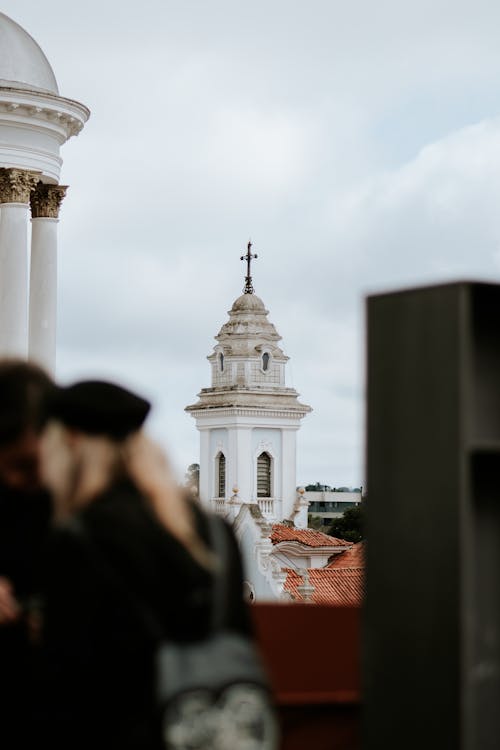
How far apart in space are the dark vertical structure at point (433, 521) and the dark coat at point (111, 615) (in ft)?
2.40

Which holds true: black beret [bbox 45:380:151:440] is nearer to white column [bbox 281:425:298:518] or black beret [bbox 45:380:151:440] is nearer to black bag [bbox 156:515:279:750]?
black bag [bbox 156:515:279:750]

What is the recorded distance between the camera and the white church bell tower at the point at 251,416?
94.4 metres

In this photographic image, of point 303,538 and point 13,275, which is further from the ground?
point 13,275

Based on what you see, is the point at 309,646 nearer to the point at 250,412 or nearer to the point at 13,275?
the point at 13,275

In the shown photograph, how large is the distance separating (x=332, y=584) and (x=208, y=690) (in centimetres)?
6808

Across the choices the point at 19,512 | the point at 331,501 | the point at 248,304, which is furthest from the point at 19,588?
the point at 331,501

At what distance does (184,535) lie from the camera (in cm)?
434

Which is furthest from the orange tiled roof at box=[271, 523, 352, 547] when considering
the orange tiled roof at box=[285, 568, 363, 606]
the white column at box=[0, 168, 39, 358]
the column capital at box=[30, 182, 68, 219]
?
the white column at box=[0, 168, 39, 358]

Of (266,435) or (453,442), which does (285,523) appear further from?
(453,442)

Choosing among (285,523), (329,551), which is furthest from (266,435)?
(329,551)

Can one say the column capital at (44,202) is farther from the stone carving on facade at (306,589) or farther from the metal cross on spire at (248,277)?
the metal cross on spire at (248,277)

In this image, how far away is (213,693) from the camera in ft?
14.1

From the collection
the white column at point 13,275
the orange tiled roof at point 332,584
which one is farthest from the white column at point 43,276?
the orange tiled roof at point 332,584

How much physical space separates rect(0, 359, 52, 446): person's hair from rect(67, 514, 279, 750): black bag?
1.62 feet
